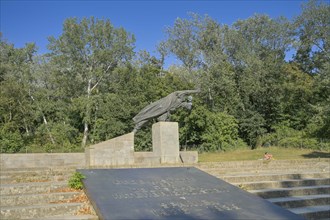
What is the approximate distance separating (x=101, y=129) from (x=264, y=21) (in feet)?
68.0

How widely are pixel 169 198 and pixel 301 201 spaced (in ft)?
10.3

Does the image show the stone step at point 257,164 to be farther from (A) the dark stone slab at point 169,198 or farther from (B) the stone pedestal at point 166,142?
(A) the dark stone slab at point 169,198

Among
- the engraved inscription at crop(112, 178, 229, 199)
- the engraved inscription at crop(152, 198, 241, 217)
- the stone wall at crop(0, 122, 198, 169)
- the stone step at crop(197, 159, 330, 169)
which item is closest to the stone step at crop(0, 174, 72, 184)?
the engraved inscription at crop(112, 178, 229, 199)

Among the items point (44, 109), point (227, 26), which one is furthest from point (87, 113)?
point (227, 26)

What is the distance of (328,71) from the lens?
2920cm

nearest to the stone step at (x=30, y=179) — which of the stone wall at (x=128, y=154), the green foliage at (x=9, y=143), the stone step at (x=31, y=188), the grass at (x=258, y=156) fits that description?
the stone step at (x=31, y=188)

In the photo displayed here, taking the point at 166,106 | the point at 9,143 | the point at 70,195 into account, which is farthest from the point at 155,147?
the point at 9,143

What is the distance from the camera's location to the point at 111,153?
14.3m

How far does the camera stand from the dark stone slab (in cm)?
513

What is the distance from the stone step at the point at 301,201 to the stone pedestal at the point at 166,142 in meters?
7.16

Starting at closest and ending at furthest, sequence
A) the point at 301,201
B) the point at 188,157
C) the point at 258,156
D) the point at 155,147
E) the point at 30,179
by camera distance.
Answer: the point at 301,201 < the point at 30,179 < the point at 155,147 < the point at 188,157 < the point at 258,156

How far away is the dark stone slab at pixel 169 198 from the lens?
16.8 feet

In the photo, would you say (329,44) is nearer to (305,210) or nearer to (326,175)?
(326,175)

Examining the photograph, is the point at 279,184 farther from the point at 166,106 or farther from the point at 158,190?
the point at 166,106
